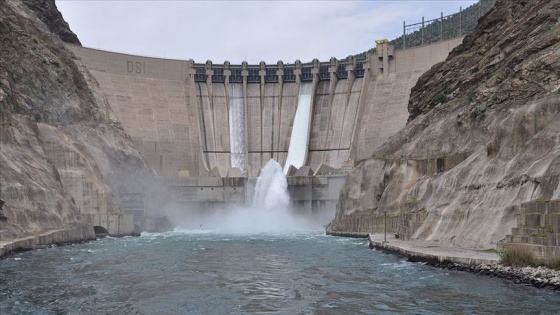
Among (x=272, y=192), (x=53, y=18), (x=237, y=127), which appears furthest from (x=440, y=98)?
(x=53, y=18)

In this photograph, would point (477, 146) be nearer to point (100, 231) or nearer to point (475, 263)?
point (475, 263)

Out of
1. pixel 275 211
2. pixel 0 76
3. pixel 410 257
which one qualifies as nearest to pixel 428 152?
pixel 410 257

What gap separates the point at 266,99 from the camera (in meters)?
90.9

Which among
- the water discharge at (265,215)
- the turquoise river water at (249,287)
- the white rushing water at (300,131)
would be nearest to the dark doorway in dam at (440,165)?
the turquoise river water at (249,287)

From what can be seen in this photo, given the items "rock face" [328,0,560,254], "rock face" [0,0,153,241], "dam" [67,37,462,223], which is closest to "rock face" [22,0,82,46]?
"dam" [67,37,462,223]

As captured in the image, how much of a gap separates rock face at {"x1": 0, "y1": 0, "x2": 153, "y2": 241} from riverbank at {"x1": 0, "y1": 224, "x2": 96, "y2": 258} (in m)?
0.84

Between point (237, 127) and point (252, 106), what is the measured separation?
3.59m

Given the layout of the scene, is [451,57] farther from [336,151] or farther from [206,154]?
[206,154]

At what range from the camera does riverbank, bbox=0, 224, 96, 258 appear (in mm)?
35531

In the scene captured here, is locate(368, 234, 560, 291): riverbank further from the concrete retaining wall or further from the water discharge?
the water discharge

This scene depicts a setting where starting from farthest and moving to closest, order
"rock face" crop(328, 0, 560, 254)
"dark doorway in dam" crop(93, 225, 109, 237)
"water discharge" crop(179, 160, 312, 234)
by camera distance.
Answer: "water discharge" crop(179, 160, 312, 234) < "dark doorway in dam" crop(93, 225, 109, 237) < "rock face" crop(328, 0, 560, 254)

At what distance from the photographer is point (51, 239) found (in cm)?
4266

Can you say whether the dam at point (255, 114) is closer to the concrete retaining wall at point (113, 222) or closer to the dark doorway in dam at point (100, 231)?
the concrete retaining wall at point (113, 222)

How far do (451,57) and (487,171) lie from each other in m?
30.8
